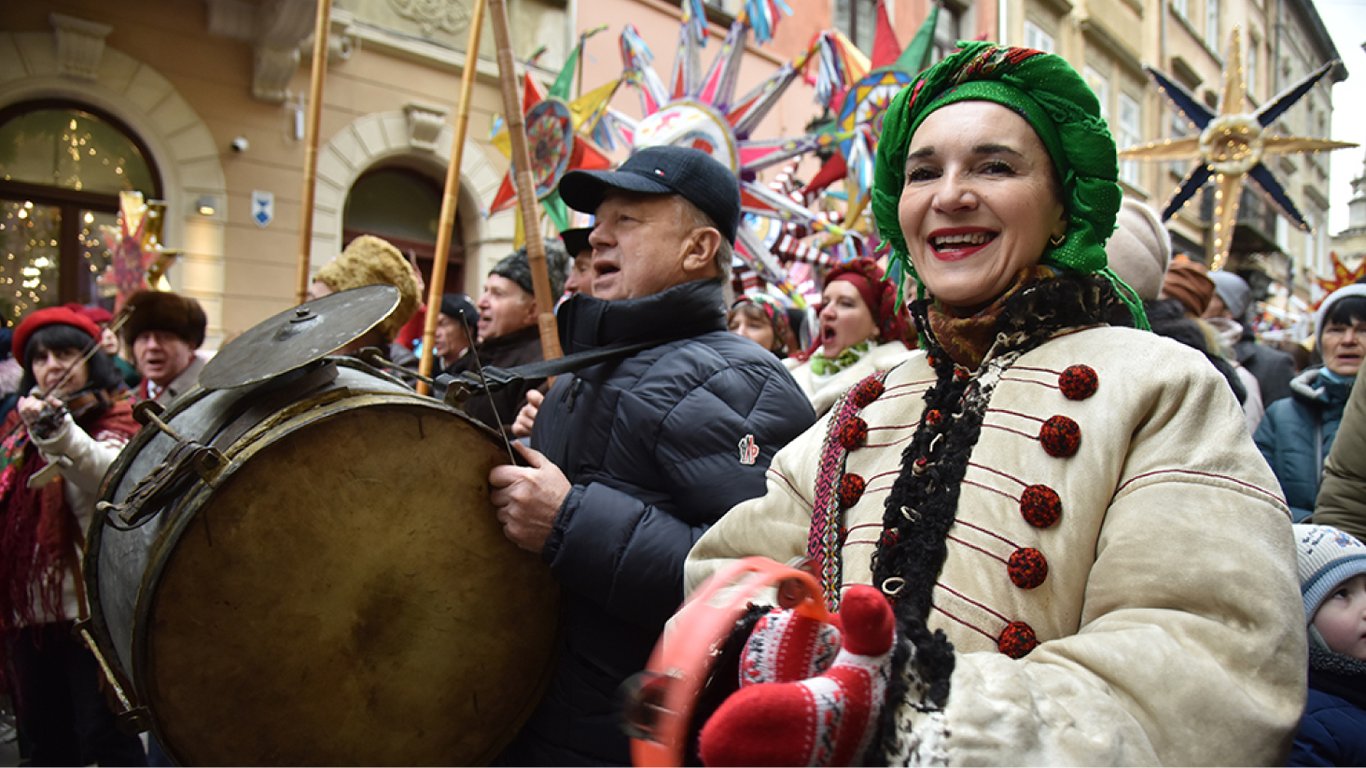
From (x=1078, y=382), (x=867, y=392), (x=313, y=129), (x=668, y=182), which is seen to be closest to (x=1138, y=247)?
(x=668, y=182)

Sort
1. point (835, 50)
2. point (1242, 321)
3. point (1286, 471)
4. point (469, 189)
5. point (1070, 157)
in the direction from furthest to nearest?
point (469, 189), point (835, 50), point (1242, 321), point (1286, 471), point (1070, 157)

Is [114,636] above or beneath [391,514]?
beneath

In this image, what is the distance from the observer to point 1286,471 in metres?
3.01

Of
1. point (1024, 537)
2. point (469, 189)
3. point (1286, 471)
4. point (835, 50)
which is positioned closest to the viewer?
point (1024, 537)

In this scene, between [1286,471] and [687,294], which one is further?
[1286,471]

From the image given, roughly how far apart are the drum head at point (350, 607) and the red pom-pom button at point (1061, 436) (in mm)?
1122

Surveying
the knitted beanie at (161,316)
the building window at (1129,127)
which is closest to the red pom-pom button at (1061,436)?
the knitted beanie at (161,316)

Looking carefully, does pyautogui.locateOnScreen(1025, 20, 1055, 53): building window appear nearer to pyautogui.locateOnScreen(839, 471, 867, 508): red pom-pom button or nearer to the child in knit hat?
the child in knit hat

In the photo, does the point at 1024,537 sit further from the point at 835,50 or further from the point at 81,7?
the point at 81,7

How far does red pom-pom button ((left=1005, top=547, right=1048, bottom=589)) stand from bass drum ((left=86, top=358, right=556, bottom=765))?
1.11m

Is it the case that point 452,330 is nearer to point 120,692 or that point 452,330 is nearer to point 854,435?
point 120,692

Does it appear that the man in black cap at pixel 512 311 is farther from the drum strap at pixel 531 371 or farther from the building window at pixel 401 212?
the building window at pixel 401 212

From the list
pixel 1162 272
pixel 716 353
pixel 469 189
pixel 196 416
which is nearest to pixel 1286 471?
pixel 1162 272

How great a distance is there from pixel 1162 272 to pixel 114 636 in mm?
2498
